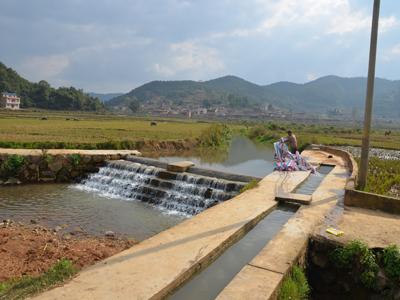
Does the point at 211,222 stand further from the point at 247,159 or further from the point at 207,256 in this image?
the point at 247,159

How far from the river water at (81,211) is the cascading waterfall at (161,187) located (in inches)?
22.4

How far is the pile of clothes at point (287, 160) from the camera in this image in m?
13.5

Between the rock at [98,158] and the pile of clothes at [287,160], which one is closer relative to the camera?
the pile of clothes at [287,160]

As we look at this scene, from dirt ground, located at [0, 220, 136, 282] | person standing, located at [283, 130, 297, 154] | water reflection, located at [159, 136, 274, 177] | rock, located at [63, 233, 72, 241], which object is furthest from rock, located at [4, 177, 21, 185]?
person standing, located at [283, 130, 297, 154]

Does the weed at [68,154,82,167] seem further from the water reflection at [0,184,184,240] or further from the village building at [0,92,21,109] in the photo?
the village building at [0,92,21,109]

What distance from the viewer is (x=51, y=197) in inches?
497

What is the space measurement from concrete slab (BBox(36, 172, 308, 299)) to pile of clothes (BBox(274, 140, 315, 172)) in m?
6.15

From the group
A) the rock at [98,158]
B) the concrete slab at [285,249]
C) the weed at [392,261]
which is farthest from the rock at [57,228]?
the rock at [98,158]

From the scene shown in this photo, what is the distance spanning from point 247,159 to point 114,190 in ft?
39.1

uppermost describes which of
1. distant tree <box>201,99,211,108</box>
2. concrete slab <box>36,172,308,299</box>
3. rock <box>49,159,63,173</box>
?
distant tree <box>201,99,211,108</box>

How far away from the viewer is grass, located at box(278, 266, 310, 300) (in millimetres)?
4355

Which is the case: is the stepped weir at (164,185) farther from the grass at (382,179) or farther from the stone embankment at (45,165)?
the grass at (382,179)

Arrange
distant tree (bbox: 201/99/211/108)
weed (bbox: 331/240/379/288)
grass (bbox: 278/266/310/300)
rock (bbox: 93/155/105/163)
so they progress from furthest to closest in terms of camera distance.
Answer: distant tree (bbox: 201/99/211/108)
rock (bbox: 93/155/105/163)
weed (bbox: 331/240/379/288)
grass (bbox: 278/266/310/300)

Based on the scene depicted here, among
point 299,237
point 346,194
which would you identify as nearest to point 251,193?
point 346,194
